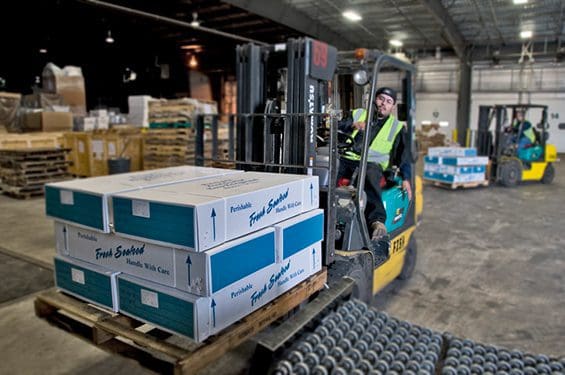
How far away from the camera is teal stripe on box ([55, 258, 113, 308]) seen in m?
2.22

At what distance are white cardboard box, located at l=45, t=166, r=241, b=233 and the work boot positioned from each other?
4.87 ft

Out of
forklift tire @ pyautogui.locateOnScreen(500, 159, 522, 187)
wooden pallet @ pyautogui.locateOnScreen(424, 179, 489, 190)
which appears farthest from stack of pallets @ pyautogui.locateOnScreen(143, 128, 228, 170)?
forklift tire @ pyautogui.locateOnScreen(500, 159, 522, 187)

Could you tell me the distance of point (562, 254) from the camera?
5.88m

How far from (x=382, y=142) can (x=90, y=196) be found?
7.61ft

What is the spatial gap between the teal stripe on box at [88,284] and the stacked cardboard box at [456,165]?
10218mm

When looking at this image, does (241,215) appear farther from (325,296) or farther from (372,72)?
(372,72)

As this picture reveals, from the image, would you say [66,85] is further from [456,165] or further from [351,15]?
[456,165]

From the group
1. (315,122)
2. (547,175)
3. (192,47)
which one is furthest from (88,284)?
(192,47)

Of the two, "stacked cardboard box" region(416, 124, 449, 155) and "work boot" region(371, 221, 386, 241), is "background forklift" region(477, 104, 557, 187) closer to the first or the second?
"stacked cardboard box" region(416, 124, 449, 155)

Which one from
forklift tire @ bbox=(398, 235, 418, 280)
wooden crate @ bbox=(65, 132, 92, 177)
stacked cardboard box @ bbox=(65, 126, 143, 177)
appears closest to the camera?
forklift tire @ bbox=(398, 235, 418, 280)

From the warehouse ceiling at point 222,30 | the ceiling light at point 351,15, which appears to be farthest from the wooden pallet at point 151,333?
the ceiling light at point 351,15

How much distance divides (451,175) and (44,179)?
949 cm

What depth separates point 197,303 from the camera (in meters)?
1.90

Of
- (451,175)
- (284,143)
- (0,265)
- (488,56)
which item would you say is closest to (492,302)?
(284,143)
